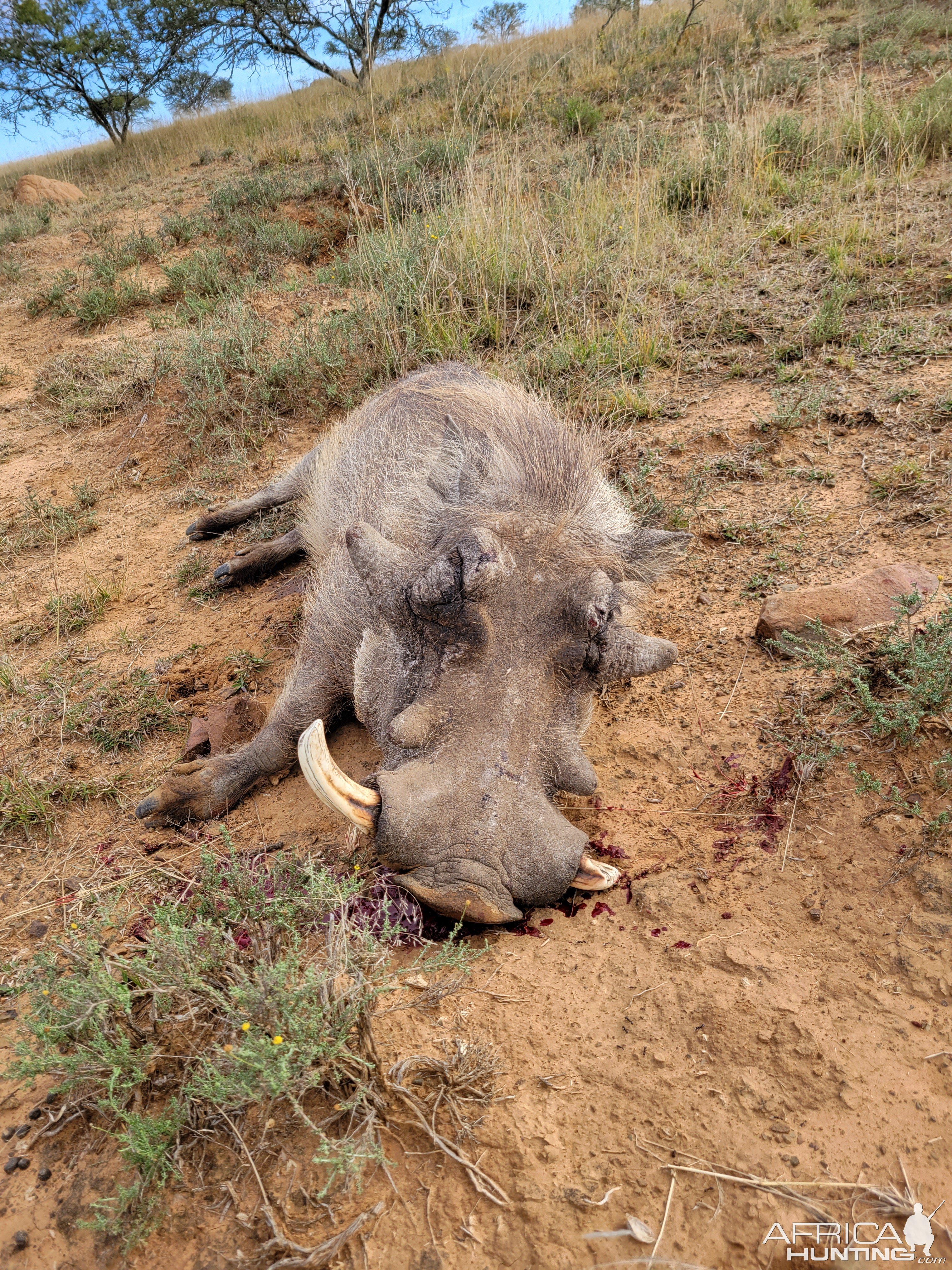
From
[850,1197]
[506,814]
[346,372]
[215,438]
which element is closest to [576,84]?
[346,372]

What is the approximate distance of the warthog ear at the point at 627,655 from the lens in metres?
2.14

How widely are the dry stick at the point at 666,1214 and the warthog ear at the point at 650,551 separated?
1.78 meters

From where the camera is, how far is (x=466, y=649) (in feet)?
6.44

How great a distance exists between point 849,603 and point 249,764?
2.08 m

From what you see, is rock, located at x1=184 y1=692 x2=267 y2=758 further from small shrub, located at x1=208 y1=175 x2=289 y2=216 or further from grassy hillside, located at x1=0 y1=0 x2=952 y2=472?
small shrub, located at x1=208 y1=175 x2=289 y2=216

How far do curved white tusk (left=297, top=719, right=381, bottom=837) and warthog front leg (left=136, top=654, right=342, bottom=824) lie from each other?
97 centimetres

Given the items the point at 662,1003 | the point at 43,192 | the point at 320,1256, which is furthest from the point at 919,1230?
the point at 43,192

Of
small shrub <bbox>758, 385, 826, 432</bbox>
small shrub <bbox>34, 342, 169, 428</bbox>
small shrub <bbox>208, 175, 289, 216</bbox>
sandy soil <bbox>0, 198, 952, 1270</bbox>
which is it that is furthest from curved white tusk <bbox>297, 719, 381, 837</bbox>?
small shrub <bbox>208, 175, 289, 216</bbox>

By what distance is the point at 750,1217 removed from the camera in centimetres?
130

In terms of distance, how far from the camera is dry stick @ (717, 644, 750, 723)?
2609 millimetres

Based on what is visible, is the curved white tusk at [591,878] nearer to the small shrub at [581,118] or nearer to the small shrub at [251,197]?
the small shrub at [251,197]

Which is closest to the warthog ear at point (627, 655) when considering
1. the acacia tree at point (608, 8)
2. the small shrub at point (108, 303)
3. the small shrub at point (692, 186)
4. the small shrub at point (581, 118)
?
the small shrub at point (692, 186)

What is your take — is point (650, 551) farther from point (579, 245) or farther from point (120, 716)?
point (579, 245)

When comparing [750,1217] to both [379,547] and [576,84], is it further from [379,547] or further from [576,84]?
[576,84]
